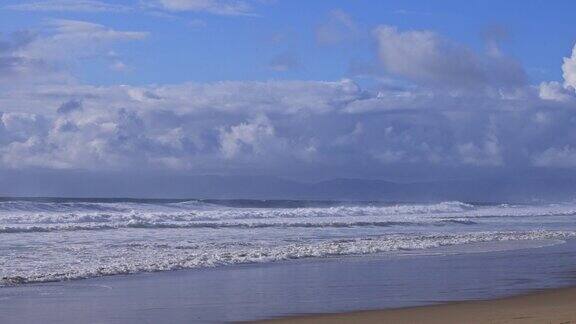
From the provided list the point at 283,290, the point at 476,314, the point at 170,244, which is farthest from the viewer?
the point at 170,244

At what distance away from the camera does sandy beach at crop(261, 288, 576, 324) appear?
11414 mm

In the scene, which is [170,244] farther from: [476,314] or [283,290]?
[476,314]

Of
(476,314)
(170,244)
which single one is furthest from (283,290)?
(170,244)

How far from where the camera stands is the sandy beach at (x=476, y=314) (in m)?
11.4

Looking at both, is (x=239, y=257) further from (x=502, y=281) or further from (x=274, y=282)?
(x=502, y=281)

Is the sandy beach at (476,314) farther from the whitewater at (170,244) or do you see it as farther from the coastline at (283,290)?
the whitewater at (170,244)

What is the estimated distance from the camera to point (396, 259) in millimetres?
21797

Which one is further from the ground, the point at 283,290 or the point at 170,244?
the point at 170,244

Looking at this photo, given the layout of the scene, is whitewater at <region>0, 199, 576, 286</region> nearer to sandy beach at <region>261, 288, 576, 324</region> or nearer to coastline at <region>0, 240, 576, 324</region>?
coastline at <region>0, 240, 576, 324</region>

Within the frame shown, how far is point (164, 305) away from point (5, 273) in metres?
5.67

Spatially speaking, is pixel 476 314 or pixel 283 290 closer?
pixel 476 314

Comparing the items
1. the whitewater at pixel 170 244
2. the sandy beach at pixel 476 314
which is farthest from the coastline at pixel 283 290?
the whitewater at pixel 170 244

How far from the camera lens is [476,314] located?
12086 millimetres

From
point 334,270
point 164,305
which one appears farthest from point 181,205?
point 164,305
